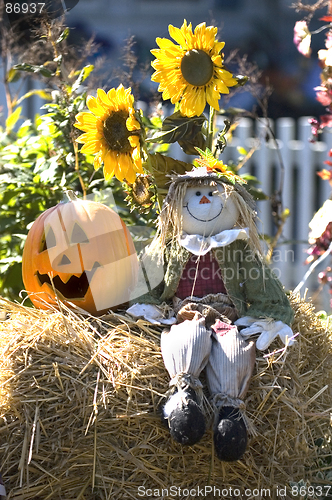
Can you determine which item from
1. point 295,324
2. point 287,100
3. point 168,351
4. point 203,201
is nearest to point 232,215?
point 203,201

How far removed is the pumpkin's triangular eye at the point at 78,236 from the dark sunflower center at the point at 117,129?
33 centimetres

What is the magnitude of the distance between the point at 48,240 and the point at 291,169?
3.19 m

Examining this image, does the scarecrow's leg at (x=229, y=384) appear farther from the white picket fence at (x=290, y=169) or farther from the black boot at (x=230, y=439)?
the white picket fence at (x=290, y=169)

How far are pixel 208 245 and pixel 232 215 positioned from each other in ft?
0.46

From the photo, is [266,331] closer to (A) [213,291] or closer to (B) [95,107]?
(A) [213,291]

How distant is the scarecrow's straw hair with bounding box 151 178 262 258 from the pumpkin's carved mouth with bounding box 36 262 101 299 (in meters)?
0.33

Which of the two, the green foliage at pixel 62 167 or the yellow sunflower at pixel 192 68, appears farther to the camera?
the green foliage at pixel 62 167

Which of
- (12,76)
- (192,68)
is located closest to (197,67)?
(192,68)

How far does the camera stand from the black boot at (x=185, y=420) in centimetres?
142

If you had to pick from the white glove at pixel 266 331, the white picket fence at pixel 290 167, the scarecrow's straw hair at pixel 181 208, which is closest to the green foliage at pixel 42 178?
the scarecrow's straw hair at pixel 181 208

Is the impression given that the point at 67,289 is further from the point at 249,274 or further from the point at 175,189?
the point at 249,274

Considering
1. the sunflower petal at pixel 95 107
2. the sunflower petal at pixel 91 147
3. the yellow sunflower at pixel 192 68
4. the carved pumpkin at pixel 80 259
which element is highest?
the yellow sunflower at pixel 192 68

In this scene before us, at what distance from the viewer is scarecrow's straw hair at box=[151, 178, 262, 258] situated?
1847 millimetres

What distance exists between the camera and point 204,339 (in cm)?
159
